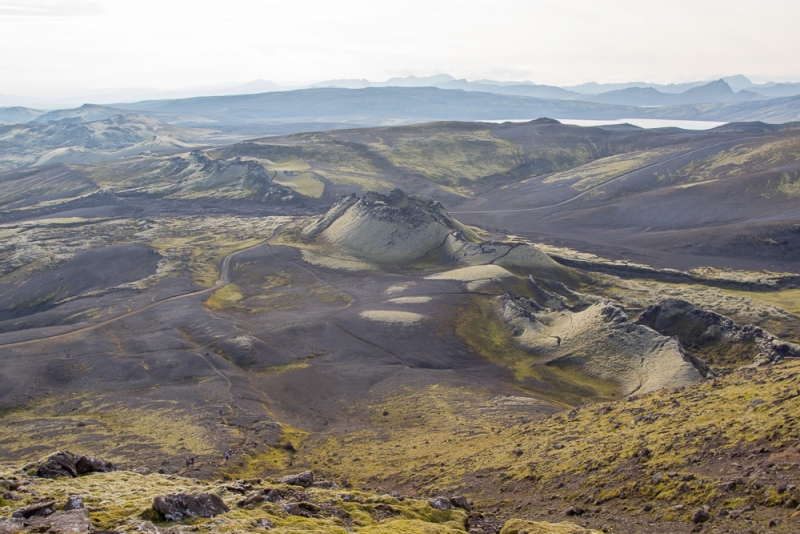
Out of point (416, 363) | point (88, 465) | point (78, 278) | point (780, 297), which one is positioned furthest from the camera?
point (78, 278)

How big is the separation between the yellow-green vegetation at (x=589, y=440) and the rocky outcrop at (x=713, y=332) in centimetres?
2226

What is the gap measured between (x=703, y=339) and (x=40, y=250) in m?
131

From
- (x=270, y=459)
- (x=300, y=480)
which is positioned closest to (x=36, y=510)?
(x=300, y=480)

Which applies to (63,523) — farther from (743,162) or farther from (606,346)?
(743,162)

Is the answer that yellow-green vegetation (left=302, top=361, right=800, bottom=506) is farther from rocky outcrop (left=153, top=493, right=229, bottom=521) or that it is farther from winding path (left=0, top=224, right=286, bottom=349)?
winding path (left=0, top=224, right=286, bottom=349)

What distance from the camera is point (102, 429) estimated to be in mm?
51250

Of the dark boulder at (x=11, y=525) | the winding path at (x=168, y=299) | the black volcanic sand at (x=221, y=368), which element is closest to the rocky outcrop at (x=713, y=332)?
the black volcanic sand at (x=221, y=368)

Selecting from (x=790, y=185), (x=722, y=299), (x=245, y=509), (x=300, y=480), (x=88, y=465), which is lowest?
(x=722, y=299)

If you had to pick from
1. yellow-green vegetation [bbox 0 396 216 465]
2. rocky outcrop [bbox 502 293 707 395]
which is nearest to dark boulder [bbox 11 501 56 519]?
yellow-green vegetation [bbox 0 396 216 465]

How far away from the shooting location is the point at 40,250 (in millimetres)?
126062

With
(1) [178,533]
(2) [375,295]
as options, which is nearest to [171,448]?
(1) [178,533]

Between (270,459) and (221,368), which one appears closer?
(270,459)

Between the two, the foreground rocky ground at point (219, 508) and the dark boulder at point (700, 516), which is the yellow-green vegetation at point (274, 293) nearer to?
the foreground rocky ground at point (219, 508)

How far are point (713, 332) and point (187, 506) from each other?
68.4m
